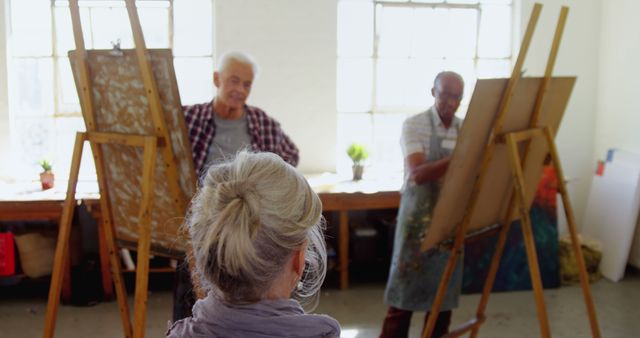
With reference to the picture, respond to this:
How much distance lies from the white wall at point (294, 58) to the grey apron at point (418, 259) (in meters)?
1.91

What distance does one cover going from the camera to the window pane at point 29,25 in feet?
14.9

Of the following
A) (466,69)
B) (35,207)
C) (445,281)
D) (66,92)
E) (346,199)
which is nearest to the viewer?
(445,281)

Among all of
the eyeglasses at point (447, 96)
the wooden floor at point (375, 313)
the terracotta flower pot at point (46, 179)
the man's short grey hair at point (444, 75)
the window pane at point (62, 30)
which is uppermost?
the window pane at point (62, 30)

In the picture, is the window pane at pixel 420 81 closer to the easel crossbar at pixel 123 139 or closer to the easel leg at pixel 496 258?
the easel leg at pixel 496 258

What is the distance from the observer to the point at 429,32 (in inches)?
195

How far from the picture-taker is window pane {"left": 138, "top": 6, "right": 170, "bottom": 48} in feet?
15.1

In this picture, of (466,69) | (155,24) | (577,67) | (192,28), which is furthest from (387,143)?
(155,24)

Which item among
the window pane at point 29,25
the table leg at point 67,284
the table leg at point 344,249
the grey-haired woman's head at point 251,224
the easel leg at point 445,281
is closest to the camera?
the grey-haired woman's head at point 251,224

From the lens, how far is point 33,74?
460 cm

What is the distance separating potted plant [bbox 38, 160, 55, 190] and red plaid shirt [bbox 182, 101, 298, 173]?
2022 millimetres

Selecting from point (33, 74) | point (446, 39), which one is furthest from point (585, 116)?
point (33, 74)

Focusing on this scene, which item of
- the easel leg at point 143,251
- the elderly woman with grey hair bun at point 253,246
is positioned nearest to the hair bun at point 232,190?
the elderly woman with grey hair bun at point 253,246

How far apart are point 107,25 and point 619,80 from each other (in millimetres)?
3651

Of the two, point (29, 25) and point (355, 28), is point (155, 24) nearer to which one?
point (29, 25)
